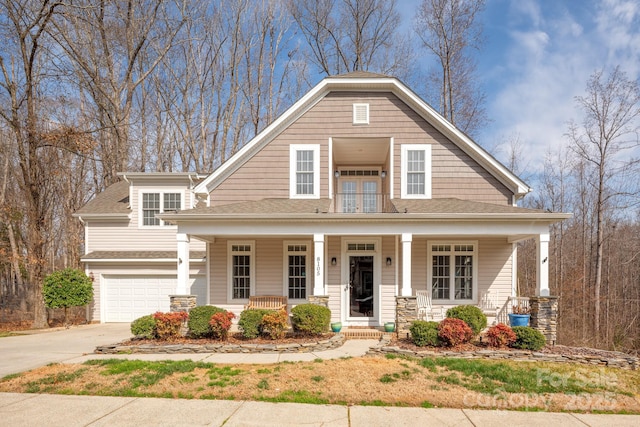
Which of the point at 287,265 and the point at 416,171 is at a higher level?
the point at 416,171

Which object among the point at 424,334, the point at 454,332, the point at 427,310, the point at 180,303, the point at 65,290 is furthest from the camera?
the point at 65,290

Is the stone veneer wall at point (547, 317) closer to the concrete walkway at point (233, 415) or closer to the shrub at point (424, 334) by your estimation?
the shrub at point (424, 334)

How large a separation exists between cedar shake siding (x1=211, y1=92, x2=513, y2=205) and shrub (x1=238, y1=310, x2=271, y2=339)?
4.12m

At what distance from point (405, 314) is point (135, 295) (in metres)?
10.2

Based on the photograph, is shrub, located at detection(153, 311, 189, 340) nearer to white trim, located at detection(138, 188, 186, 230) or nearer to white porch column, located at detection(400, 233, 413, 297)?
white porch column, located at detection(400, 233, 413, 297)

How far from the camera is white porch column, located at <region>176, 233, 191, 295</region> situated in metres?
10.0

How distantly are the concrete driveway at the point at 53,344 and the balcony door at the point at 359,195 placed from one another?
7.81 metres

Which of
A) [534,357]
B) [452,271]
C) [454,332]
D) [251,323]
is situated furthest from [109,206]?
[534,357]

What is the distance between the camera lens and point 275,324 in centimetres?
886

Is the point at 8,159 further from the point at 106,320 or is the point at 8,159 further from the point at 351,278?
the point at 351,278

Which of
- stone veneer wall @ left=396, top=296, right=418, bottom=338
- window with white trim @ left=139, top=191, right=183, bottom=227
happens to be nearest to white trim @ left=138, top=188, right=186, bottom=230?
window with white trim @ left=139, top=191, right=183, bottom=227

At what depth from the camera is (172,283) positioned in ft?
46.4

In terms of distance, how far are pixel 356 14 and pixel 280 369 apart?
78.2ft

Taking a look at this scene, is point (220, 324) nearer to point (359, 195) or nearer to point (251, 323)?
point (251, 323)
